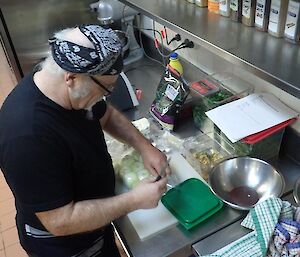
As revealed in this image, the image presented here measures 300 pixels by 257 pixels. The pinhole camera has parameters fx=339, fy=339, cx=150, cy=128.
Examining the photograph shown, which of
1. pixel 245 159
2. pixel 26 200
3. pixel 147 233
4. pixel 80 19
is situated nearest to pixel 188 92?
pixel 245 159

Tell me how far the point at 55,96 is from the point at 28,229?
1.55 feet

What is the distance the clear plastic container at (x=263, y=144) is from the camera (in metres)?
1.11

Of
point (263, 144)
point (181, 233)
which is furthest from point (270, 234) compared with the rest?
point (263, 144)

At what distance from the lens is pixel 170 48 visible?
1.79 metres

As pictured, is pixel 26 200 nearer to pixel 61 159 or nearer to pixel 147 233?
pixel 61 159

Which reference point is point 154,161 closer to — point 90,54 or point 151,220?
point 151,220

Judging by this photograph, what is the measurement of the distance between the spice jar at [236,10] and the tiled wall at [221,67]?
20 cm

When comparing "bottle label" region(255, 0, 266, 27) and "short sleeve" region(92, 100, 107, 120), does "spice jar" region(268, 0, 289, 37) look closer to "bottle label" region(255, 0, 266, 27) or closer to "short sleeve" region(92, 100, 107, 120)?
"bottle label" region(255, 0, 266, 27)

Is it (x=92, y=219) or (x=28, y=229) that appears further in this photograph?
(x=28, y=229)

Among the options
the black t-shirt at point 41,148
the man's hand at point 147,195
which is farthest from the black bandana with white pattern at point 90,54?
the man's hand at point 147,195

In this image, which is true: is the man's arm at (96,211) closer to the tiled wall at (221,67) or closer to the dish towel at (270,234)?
the dish towel at (270,234)

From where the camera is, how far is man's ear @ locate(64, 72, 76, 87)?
0.83m

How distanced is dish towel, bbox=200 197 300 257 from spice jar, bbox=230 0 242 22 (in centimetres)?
56

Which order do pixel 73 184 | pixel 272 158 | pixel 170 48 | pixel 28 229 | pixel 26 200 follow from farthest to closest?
pixel 170 48, pixel 272 158, pixel 28 229, pixel 73 184, pixel 26 200
